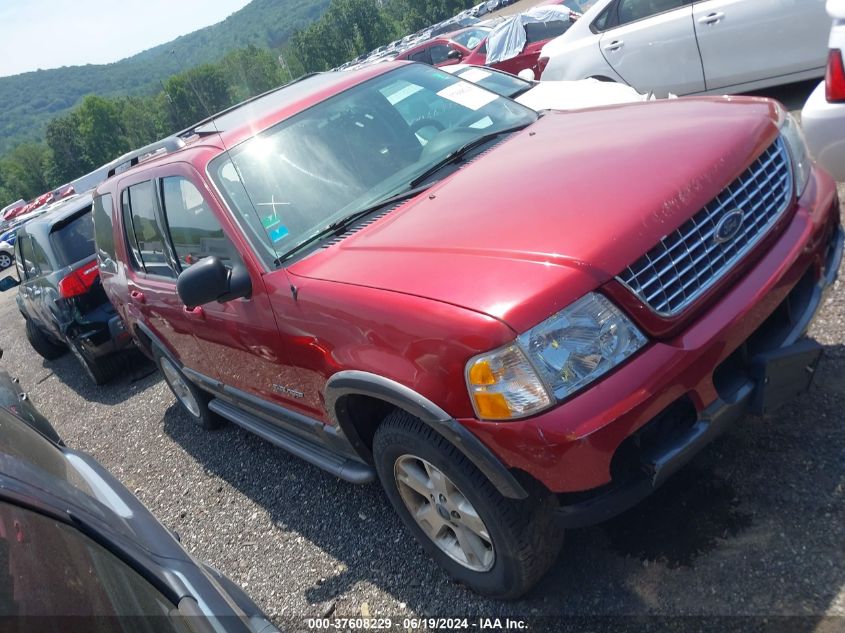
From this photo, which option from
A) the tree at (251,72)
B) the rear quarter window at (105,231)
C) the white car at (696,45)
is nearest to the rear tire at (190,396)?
the rear quarter window at (105,231)

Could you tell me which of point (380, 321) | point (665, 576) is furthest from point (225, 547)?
point (665, 576)

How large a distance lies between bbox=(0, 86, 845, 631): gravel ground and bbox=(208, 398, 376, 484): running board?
431 millimetres

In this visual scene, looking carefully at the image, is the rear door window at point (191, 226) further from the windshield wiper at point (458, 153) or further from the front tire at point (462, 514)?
the front tire at point (462, 514)

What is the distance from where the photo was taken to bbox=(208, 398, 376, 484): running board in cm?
291

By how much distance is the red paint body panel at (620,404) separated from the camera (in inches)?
78.6

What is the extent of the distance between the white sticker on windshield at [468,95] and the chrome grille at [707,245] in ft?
5.26

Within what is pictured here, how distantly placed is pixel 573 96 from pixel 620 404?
4487 millimetres

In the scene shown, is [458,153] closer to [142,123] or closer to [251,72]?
[251,72]

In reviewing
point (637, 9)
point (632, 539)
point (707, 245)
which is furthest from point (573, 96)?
point (632, 539)

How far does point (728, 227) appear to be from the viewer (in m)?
2.34

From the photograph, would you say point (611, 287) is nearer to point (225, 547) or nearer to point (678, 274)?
point (678, 274)

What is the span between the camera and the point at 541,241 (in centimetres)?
221

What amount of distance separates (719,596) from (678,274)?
1110 mm

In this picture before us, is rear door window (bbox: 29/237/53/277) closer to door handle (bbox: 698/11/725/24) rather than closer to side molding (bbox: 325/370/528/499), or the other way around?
side molding (bbox: 325/370/528/499)
